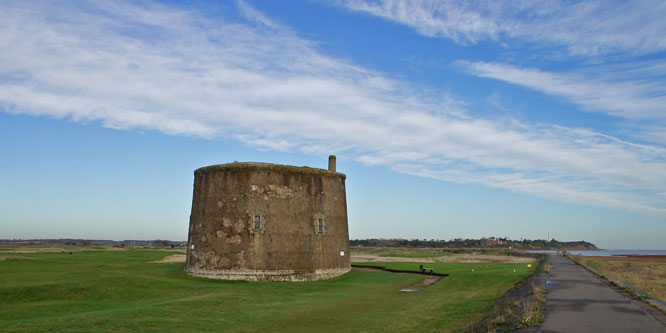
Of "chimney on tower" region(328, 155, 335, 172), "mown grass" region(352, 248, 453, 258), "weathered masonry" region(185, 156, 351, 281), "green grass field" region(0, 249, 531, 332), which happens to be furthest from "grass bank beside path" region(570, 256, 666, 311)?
"mown grass" region(352, 248, 453, 258)

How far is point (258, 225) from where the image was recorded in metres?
28.5

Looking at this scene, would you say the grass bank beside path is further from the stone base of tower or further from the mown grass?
the mown grass

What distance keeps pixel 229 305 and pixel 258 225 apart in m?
10.4

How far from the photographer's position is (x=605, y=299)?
1546 centimetres

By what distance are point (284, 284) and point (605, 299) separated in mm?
16902

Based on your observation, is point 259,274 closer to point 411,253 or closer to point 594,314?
point 594,314

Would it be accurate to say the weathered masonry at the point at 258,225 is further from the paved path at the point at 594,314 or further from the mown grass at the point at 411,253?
the mown grass at the point at 411,253

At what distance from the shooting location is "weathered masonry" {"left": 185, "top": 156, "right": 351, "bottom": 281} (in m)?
28.2

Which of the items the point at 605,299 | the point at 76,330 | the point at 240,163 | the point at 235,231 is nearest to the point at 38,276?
the point at 235,231

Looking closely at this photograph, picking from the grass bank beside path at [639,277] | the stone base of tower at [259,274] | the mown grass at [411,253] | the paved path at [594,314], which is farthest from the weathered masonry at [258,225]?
the mown grass at [411,253]

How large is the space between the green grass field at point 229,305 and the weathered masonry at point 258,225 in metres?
1.52

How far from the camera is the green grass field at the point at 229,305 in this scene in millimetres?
14320

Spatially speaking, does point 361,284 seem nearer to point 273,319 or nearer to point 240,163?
point 240,163

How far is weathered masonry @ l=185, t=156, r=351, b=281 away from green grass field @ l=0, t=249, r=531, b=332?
4.98 feet
